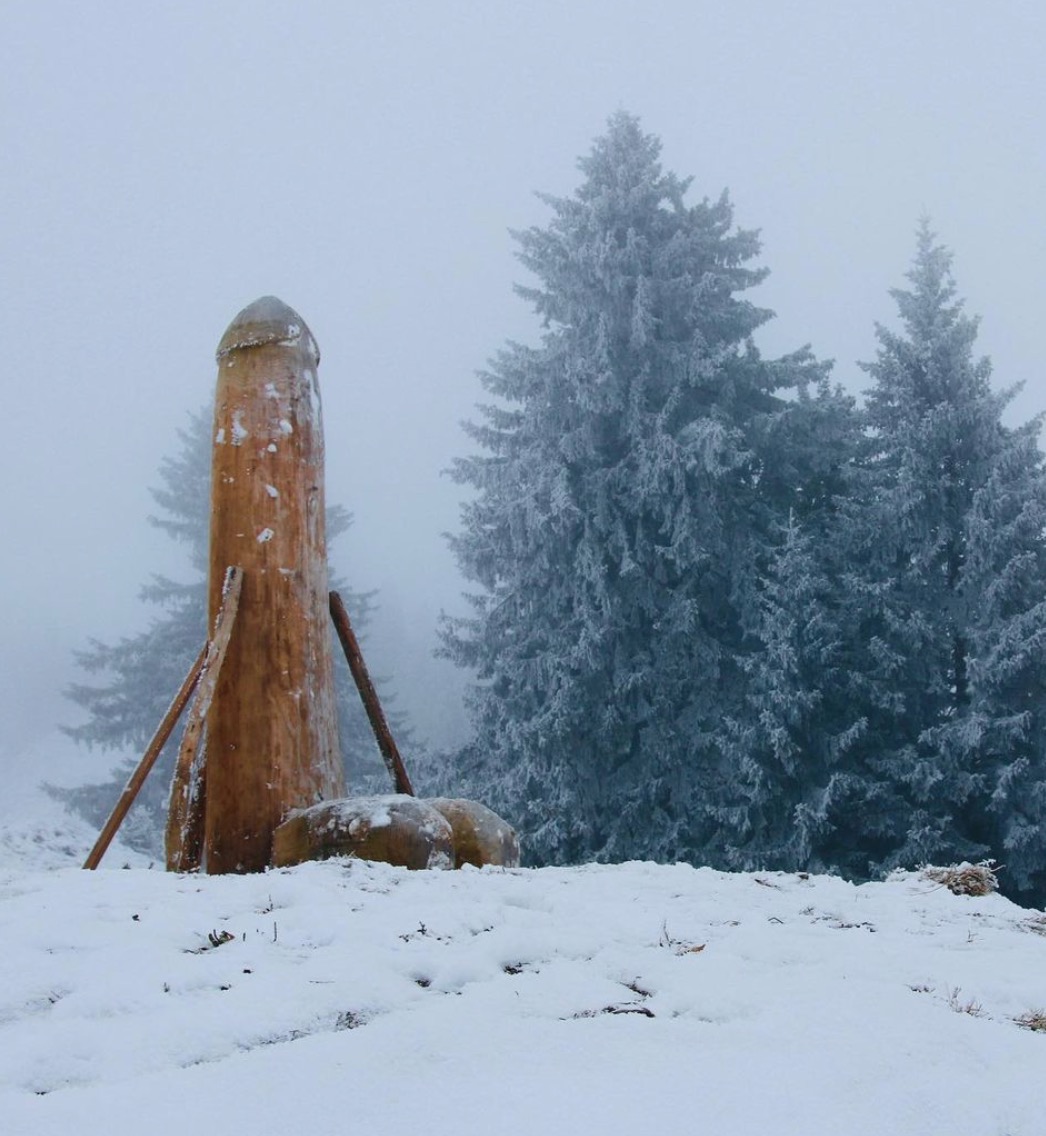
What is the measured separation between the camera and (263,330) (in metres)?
5.71

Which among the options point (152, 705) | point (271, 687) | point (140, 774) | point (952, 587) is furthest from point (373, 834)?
point (152, 705)

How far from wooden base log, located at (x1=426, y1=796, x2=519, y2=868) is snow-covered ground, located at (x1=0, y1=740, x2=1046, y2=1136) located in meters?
1.39

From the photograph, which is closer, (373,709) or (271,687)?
(271,687)

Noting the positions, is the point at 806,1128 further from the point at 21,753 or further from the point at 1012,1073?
the point at 21,753

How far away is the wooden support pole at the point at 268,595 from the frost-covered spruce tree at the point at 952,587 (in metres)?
7.83

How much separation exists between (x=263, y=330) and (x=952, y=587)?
10.1 metres

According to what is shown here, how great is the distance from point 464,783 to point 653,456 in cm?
548

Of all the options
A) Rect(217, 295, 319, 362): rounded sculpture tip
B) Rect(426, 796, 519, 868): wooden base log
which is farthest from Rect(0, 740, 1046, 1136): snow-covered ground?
Rect(217, 295, 319, 362): rounded sculpture tip

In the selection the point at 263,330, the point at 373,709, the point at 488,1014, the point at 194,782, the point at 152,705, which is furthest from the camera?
the point at 152,705

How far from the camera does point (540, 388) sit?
48.1 feet

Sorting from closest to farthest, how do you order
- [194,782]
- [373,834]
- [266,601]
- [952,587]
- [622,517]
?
1. [373,834]
2. [194,782]
3. [266,601]
4. [952,587]
5. [622,517]

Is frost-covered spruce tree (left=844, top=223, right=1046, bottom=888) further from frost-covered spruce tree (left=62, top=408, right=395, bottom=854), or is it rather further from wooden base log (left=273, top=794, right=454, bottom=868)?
frost-covered spruce tree (left=62, top=408, right=395, bottom=854)

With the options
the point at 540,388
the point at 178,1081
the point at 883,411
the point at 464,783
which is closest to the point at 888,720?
the point at 883,411

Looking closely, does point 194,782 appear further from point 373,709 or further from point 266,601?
point 373,709
